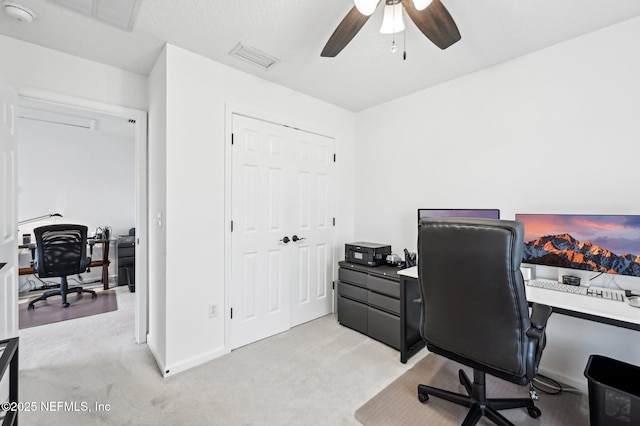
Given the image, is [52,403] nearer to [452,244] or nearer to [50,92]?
[50,92]

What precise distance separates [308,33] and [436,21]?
88 cm

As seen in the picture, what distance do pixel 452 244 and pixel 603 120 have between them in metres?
1.56

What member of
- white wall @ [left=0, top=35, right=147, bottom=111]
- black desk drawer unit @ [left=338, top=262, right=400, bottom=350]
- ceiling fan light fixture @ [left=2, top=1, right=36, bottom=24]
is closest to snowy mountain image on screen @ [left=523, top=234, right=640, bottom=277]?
black desk drawer unit @ [left=338, top=262, right=400, bottom=350]

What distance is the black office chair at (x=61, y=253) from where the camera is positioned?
11.3 feet

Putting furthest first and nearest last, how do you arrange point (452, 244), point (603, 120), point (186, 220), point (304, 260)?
point (304, 260), point (186, 220), point (603, 120), point (452, 244)

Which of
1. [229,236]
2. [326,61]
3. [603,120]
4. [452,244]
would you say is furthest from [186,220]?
[603,120]

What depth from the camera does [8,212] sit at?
6.46ft

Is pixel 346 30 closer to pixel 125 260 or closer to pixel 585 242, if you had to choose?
pixel 585 242

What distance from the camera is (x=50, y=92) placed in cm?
218

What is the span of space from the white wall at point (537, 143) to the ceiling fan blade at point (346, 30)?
1479mm

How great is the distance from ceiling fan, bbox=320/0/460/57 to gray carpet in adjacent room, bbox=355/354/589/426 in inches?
91.5

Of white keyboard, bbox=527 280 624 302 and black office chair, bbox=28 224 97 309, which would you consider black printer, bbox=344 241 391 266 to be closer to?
white keyboard, bbox=527 280 624 302

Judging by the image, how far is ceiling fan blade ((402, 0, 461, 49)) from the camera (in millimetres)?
1493

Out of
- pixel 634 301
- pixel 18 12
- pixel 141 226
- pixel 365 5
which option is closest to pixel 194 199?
pixel 141 226
